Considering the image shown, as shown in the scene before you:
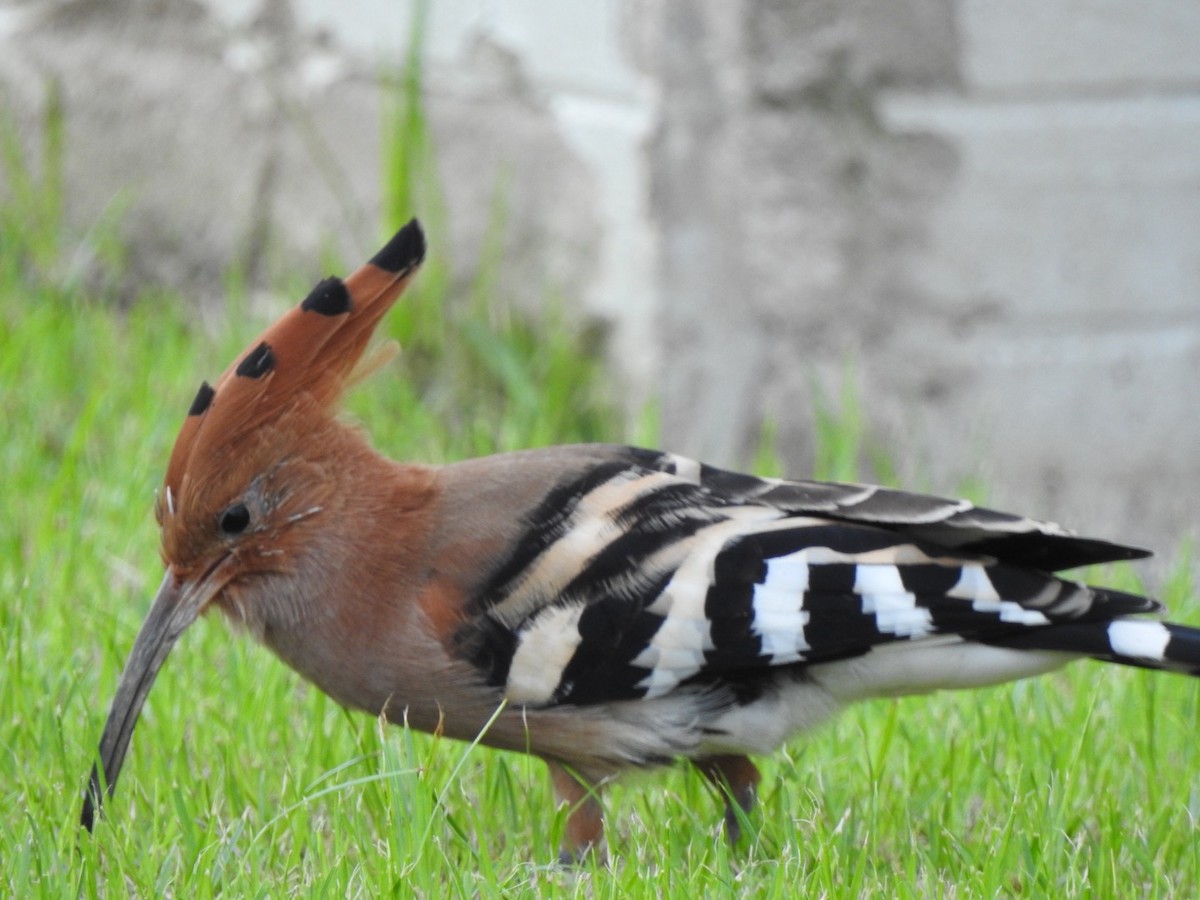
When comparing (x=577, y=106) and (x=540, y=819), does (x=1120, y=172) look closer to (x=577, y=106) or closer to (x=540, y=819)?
(x=577, y=106)

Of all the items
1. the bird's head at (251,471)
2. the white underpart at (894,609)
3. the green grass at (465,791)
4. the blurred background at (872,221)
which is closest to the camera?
the green grass at (465,791)

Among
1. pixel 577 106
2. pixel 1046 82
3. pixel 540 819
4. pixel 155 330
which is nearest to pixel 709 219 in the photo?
pixel 577 106

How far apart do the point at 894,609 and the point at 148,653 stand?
97 centimetres

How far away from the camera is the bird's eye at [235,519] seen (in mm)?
2240

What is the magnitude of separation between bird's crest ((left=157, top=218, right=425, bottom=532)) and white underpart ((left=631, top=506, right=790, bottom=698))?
1.79ft

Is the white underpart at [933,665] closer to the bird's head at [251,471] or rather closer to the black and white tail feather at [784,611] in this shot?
the black and white tail feather at [784,611]

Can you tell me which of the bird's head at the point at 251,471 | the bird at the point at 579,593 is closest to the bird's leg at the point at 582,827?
the bird at the point at 579,593

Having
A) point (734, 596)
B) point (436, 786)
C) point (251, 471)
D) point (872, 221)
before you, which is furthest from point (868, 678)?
point (872, 221)

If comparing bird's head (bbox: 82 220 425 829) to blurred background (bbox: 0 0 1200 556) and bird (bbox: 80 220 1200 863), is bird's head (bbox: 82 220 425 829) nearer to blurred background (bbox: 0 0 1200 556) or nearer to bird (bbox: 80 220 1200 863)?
bird (bbox: 80 220 1200 863)

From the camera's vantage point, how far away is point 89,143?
13.9 ft

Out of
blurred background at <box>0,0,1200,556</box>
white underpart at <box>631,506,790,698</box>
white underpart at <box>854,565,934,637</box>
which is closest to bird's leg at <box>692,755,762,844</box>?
white underpart at <box>631,506,790,698</box>

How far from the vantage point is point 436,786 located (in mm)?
2287

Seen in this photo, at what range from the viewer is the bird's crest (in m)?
2.23

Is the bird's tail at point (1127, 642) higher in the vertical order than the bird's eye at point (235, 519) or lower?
lower
